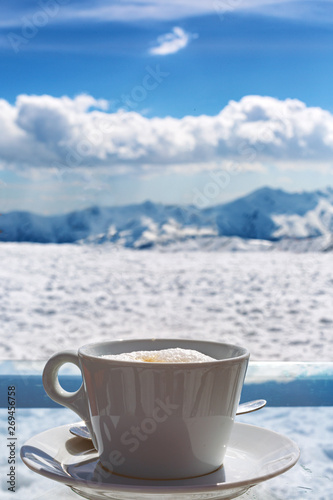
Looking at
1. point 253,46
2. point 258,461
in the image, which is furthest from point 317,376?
point 253,46

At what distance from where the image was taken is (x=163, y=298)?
6168 mm

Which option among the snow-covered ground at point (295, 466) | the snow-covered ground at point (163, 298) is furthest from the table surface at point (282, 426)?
the snow-covered ground at point (163, 298)

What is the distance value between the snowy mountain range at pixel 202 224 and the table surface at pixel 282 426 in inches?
247

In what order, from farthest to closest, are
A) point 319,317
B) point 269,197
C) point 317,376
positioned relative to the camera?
1. point 269,197
2. point 319,317
3. point 317,376

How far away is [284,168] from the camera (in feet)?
25.5

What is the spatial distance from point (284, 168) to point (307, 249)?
155 cm

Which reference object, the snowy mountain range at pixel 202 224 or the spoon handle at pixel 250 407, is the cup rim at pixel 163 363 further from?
the snowy mountain range at pixel 202 224

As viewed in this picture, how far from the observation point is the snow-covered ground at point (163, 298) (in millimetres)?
5340

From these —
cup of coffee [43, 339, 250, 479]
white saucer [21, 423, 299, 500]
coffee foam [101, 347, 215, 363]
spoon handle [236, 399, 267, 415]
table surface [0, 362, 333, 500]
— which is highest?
coffee foam [101, 347, 215, 363]

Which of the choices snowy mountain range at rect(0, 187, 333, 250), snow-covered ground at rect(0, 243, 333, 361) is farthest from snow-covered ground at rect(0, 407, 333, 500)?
snowy mountain range at rect(0, 187, 333, 250)

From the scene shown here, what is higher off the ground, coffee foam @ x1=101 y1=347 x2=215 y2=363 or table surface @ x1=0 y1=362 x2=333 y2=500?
coffee foam @ x1=101 y1=347 x2=215 y2=363

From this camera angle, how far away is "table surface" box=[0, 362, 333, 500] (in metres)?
0.27

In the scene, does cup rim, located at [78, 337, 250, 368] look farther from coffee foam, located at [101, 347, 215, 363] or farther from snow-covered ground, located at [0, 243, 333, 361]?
snow-covered ground, located at [0, 243, 333, 361]

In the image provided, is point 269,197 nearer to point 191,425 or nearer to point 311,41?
point 311,41
